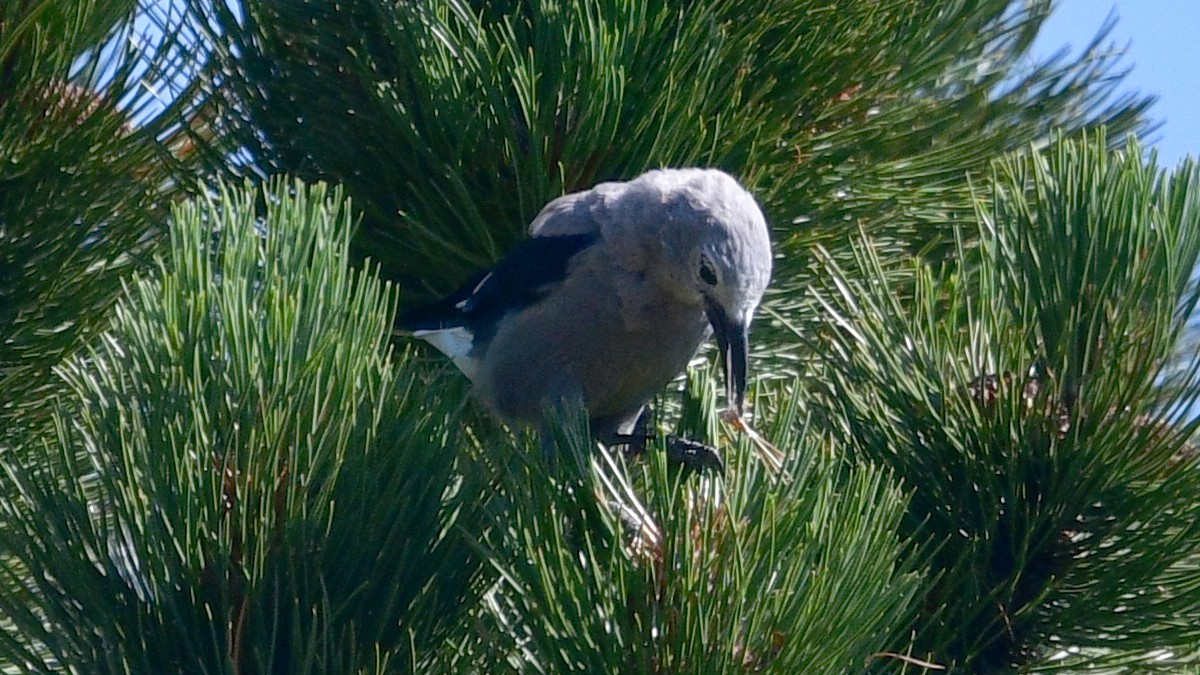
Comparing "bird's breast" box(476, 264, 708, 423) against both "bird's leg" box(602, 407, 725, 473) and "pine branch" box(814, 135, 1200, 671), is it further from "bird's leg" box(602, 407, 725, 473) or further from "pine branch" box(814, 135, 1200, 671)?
"pine branch" box(814, 135, 1200, 671)

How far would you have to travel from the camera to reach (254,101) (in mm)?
2219

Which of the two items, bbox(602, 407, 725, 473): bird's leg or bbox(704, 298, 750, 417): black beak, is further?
bbox(704, 298, 750, 417): black beak

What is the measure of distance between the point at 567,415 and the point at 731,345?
29.0 inches

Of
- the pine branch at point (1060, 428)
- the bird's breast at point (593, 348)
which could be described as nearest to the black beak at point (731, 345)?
the bird's breast at point (593, 348)

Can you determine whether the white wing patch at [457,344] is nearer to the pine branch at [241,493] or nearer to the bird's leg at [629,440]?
the bird's leg at [629,440]

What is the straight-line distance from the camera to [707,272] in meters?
2.53

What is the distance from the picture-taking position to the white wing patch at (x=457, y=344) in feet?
8.39

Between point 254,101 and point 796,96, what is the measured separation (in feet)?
2.74

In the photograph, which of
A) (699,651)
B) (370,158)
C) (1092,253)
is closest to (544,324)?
(370,158)

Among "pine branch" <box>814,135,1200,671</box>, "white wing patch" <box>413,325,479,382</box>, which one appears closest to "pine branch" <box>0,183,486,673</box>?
"pine branch" <box>814,135,1200,671</box>

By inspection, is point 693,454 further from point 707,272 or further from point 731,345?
point 707,272

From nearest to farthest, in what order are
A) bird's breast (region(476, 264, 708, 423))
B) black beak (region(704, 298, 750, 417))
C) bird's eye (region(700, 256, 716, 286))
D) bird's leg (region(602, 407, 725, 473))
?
bird's leg (region(602, 407, 725, 473)), black beak (region(704, 298, 750, 417)), bird's eye (region(700, 256, 716, 286)), bird's breast (region(476, 264, 708, 423))

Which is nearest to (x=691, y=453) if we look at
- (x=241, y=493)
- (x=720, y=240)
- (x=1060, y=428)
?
(x=1060, y=428)

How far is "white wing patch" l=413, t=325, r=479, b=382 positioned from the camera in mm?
2557
